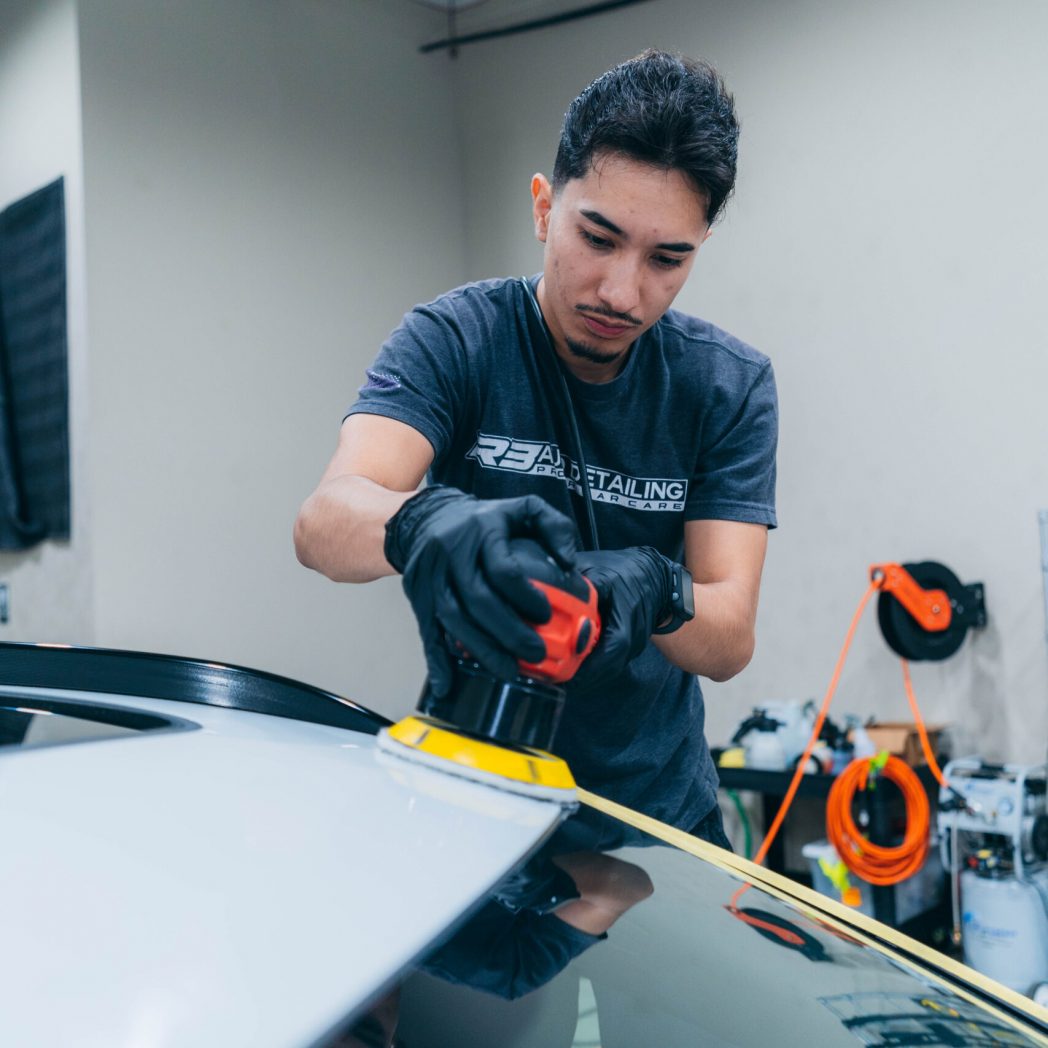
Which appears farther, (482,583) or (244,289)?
(244,289)

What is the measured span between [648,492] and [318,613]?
8.73ft

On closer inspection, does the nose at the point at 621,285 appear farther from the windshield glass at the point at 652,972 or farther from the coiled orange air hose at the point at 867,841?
the coiled orange air hose at the point at 867,841

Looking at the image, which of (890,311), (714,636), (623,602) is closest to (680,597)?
(623,602)

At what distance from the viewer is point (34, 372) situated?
346cm

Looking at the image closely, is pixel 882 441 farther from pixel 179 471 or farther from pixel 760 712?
pixel 179 471

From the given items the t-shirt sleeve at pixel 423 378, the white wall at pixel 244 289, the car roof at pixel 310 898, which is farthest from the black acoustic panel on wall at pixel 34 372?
the car roof at pixel 310 898

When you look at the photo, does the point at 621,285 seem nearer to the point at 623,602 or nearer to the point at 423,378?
the point at 423,378

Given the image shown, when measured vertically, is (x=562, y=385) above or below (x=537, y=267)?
below

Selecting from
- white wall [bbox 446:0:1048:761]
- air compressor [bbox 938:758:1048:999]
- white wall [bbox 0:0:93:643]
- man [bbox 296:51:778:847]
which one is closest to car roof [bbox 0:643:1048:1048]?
man [bbox 296:51:778:847]

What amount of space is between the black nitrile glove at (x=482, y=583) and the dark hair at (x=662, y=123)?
0.61 metres

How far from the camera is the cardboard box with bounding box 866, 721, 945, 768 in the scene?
9.45 feet

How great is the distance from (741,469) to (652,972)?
82cm

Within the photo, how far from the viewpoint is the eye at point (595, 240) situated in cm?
119

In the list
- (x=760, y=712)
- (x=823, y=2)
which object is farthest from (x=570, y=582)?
(x=823, y=2)
